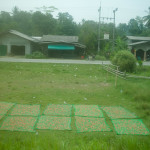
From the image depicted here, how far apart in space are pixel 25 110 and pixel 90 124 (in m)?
1.89

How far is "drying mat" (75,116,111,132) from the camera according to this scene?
427 centimetres

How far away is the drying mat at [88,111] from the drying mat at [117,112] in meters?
0.24

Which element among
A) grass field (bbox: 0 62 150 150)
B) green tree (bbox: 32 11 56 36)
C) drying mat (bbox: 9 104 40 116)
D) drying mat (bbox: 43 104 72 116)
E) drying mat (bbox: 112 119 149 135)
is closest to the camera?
grass field (bbox: 0 62 150 150)

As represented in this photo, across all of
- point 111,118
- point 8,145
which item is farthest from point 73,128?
point 8,145

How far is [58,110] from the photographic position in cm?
547

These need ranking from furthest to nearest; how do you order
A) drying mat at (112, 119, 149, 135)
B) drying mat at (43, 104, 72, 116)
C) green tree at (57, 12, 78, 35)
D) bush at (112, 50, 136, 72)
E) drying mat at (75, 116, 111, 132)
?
green tree at (57, 12, 78, 35)
bush at (112, 50, 136, 72)
drying mat at (43, 104, 72, 116)
drying mat at (75, 116, 111, 132)
drying mat at (112, 119, 149, 135)

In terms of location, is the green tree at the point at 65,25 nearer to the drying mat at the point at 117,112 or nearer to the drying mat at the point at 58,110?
the drying mat at the point at 58,110

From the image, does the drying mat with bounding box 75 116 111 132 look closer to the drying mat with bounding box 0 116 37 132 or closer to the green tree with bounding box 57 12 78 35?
the drying mat with bounding box 0 116 37 132

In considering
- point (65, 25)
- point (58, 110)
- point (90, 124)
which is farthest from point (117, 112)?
point (65, 25)

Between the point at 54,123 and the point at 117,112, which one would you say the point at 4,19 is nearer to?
the point at 54,123

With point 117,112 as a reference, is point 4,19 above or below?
above

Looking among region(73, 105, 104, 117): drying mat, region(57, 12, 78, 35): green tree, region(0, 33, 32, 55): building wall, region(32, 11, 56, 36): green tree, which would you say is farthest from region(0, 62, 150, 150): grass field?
region(57, 12, 78, 35): green tree

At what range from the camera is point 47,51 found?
101 feet

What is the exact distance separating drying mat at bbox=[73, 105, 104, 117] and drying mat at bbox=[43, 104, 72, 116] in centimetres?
22
